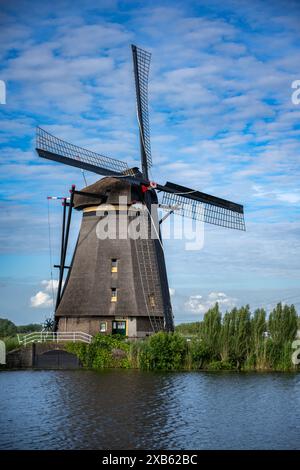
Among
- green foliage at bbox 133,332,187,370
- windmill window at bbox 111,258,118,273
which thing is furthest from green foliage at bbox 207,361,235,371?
windmill window at bbox 111,258,118,273

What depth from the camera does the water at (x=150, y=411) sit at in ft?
60.8

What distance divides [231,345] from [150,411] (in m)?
13.6

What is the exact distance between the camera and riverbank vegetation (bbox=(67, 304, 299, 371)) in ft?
117

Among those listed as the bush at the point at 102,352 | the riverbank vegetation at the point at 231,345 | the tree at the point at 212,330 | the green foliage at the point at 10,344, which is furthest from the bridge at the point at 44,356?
the tree at the point at 212,330

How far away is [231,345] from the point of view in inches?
1407

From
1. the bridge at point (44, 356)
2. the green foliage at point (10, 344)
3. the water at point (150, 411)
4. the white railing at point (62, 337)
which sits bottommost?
the water at point (150, 411)

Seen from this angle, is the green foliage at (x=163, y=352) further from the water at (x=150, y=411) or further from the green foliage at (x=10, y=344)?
the green foliage at (x=10, y=344)

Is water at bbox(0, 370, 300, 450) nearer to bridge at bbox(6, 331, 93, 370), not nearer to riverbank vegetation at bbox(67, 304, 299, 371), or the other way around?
riverbank vegetation at bbox(67, 304, 299, 371)

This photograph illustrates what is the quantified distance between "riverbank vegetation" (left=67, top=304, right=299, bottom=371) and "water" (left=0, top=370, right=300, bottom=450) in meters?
2.71

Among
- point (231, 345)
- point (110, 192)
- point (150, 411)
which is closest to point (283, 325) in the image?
point (231, 345)

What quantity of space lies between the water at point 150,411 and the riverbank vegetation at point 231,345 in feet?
8.90

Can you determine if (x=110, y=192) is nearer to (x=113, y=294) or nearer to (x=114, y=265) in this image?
(x=114, y=265)
